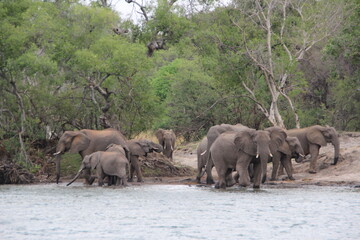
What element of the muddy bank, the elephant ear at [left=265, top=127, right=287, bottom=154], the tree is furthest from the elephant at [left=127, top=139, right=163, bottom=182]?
the tree

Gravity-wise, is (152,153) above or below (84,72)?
below

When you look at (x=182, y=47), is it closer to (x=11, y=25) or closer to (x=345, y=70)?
(x=11, y=25)

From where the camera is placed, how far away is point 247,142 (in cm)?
2255

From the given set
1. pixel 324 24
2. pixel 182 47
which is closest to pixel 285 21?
pixel 324 24

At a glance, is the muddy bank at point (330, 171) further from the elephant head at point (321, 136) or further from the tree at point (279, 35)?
the tree at point (279, 35)

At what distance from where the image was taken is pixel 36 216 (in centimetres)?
1766

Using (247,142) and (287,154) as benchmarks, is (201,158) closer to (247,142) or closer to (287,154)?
(287,154)

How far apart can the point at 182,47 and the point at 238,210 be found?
15.9 metres

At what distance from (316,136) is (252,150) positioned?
643 cm

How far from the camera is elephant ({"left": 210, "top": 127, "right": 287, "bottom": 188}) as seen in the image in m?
22.5

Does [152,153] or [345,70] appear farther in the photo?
[345,70]

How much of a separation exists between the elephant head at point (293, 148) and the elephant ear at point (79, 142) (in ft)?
22.3

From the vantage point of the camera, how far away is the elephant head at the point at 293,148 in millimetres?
26047

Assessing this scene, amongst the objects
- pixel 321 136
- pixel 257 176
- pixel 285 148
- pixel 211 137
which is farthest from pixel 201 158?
pixel 321 136
